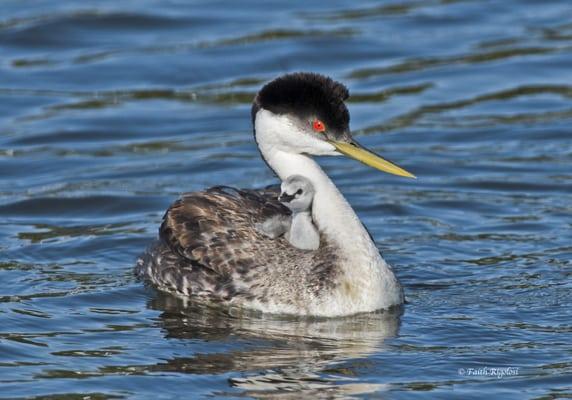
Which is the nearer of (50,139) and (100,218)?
(100,218)

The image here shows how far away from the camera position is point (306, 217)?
11961 mm

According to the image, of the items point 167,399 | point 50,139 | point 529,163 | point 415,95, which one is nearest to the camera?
point 167,399

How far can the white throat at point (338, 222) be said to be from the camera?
11.7 m

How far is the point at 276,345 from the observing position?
1109 centimetres

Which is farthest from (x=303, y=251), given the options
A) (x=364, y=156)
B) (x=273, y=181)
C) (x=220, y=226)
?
(x=273, y=181)

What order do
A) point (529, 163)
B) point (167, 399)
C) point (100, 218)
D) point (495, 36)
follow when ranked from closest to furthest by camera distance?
point (167, 399) < point (100, 218) < point (529, 163) < point (495, 36)

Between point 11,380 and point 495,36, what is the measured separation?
12475 millimetres

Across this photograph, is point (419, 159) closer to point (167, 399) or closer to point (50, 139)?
point (50, 139)

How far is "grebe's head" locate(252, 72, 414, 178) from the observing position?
1145cm

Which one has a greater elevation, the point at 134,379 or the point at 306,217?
the point at 306,217

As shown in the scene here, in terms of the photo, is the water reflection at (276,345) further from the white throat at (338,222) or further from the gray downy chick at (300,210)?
the gray downy chick at (300,210)

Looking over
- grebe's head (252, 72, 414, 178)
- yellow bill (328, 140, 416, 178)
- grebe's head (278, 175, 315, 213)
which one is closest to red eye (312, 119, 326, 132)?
grebe's head (252, 72, 414, 178)

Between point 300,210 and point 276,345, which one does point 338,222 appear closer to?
point 300,210

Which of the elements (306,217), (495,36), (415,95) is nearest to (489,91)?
(415,95)
